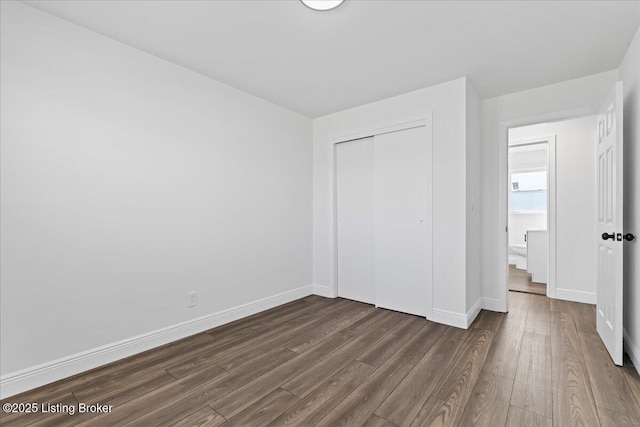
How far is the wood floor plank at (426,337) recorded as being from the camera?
2.51 m

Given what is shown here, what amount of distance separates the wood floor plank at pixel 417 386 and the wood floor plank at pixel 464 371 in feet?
0.14

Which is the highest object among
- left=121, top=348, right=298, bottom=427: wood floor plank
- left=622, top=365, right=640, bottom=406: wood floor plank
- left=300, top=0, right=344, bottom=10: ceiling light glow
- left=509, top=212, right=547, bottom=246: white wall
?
left=300, top=0, right=344, bottom=10: ceiling light glow

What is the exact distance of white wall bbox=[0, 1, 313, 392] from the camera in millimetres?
1916

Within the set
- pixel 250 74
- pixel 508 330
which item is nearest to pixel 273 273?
pixel 250 74

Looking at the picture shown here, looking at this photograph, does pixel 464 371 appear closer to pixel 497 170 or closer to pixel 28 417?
pixel 497 170

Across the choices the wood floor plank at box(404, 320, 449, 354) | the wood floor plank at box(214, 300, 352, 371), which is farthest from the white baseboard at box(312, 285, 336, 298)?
the wood floor plank at box(404, 320, 449, 354)

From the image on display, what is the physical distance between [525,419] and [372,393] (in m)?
0.84

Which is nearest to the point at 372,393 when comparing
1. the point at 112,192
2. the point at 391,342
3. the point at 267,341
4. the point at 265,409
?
the point at 265,409

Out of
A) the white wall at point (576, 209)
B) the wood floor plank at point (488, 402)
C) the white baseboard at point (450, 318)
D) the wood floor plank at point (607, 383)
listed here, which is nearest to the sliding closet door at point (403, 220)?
the white baseboard at point (450, 318)

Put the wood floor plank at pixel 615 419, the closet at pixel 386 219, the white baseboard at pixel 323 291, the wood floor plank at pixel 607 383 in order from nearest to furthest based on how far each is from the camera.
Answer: the wood floor plank at pixel 615 419
the wood floor plank at pixel 607 383
the closet at pixel 386 219
the white baseboard at pixel 323 291

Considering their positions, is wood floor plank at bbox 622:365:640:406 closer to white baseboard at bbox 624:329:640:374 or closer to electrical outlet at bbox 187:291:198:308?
white baseboard at bbox 624:329:640:374

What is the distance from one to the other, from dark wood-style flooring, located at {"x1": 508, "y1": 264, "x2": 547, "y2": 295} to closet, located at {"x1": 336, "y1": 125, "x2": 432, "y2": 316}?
213cm

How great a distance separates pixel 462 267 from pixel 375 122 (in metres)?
1.94

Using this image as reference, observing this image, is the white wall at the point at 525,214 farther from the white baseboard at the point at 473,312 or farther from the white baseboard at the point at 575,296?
the white baseboard at the point at 473,312
